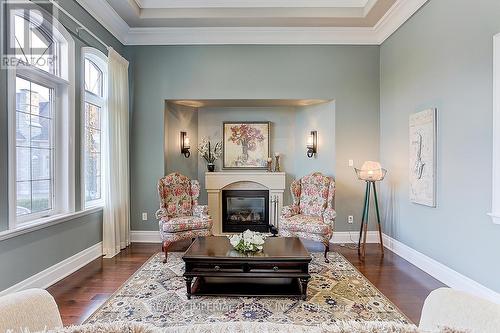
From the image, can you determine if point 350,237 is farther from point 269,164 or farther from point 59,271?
point 59,271

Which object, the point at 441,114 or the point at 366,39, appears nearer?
the point at 441,114

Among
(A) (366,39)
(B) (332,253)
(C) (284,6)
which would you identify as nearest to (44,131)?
(C) (284,6)

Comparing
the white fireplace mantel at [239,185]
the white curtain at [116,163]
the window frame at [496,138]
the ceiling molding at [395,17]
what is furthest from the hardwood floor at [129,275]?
the ceiling molding at [395,17]

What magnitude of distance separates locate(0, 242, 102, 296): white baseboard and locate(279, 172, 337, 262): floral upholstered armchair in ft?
8.66

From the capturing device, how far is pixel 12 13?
9.12ft

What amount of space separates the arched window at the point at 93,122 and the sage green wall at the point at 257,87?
628 millimetres

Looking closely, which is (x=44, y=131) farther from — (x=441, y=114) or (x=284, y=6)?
(x=441, y=114)

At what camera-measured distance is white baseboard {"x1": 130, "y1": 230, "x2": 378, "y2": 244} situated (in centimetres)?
495

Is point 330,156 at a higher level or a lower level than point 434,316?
higher

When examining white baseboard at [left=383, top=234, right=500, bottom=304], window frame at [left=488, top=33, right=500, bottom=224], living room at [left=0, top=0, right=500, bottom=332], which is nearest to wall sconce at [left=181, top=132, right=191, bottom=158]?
living room at [left=0, top=0, right=500, bottom=332]

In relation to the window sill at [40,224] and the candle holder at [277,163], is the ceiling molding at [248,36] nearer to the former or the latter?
the candle holder at [277,163]

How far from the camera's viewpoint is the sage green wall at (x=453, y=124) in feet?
9.02

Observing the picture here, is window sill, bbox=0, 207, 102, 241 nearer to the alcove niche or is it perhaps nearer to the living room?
the living room

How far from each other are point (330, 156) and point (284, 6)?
8.09ft
